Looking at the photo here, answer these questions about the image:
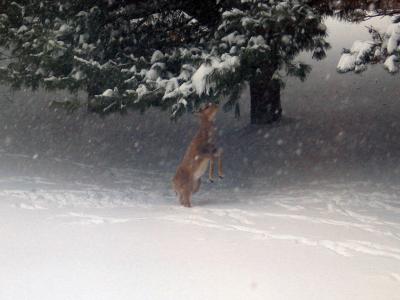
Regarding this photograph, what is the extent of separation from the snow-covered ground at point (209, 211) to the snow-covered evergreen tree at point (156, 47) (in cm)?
155

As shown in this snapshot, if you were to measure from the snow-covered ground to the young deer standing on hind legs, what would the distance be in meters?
0.28

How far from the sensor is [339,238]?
6.08 meters

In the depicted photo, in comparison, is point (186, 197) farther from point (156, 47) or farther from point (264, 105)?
point (264, 105)

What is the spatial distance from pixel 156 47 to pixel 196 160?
4.01 meters

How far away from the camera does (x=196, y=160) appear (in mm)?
8211

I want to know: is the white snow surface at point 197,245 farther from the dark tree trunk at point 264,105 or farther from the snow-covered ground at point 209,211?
the dark tree trunk at point 264,105

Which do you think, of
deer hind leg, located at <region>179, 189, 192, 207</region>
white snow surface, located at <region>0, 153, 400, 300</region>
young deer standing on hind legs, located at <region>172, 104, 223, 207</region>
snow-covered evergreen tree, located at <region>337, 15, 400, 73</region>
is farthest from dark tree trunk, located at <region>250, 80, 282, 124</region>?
deer hind leg, located at <region>179, 189, 192, 207</region>

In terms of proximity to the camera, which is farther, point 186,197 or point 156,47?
point 156,47

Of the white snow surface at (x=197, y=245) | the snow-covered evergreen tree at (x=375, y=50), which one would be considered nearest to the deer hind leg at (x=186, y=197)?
Answer: the white snow surface at (x=197, y=245)

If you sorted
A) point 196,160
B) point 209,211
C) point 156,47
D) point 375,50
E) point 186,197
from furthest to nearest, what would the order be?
1. point 156,47
2. point 375,50
3. point 196,160
4. point 186,197
5. point 209,211

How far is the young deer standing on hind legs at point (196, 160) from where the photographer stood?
8000 millimetres

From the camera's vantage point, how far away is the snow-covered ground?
465cm

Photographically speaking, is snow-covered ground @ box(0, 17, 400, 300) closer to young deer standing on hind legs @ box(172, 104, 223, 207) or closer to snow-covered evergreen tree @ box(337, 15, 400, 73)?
young deer standing on hind legs @ box(172, 104, 223, 207)

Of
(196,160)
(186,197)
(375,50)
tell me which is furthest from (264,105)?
(186,197)
